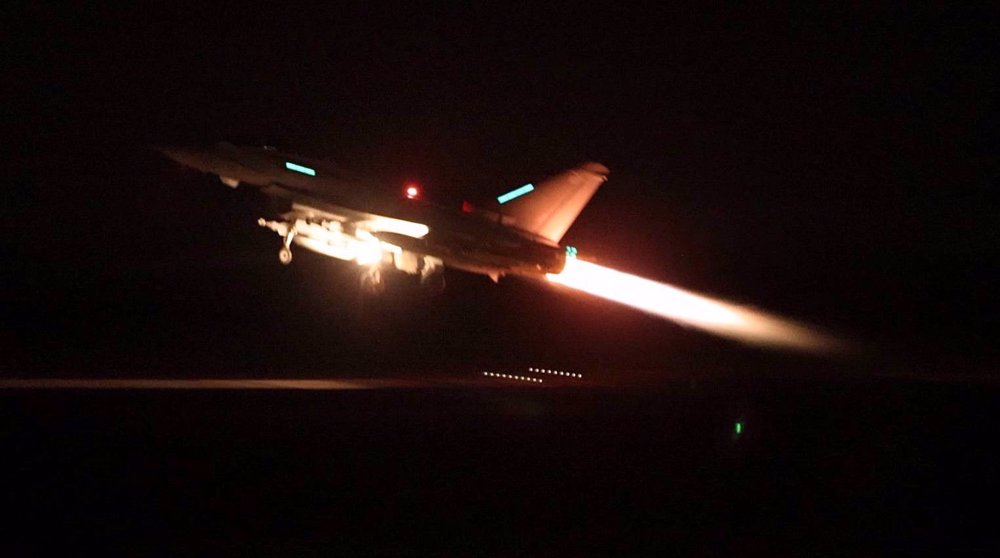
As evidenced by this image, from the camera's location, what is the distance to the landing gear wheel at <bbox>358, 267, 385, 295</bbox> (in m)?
19.2

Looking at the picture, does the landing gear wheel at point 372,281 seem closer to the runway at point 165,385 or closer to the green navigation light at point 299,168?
the green navigation light at point 299,168

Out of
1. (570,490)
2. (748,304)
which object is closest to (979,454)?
(570,490)

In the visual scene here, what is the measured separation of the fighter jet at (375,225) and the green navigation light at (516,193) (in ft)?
0.75

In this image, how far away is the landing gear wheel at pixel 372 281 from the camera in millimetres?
19219

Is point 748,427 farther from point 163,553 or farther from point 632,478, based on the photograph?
point 163,553

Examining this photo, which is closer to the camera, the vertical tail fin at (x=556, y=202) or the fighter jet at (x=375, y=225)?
the fighter jet at (x=375, y=225)

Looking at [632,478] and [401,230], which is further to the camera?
[401,230]

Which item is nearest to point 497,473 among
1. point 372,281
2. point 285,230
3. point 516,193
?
point 285,230

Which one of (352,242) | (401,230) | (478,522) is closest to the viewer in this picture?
(478,522)

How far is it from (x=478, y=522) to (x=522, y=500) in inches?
23.2

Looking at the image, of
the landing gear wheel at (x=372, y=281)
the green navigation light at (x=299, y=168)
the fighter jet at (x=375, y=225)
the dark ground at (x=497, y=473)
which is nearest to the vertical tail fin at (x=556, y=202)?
the fighter jet at (x=375, y=225)

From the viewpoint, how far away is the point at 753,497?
7.23 m

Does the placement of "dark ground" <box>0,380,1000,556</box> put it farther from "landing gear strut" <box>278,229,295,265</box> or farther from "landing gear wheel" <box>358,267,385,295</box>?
"landing gear wheel" <box>358,267,385,295</box>

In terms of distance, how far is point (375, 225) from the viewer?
18.8 meters
